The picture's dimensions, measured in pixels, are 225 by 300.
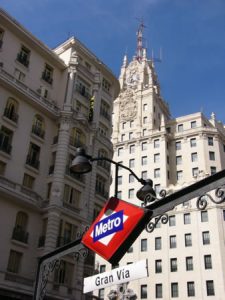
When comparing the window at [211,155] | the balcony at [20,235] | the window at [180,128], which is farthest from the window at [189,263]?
the balcony at [20,235]

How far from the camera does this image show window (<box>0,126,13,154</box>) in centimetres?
3184

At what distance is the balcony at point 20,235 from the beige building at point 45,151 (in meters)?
0.08

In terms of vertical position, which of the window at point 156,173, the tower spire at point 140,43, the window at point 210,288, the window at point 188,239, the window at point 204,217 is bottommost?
the window at point 210,288

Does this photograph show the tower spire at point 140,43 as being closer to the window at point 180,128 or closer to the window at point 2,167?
the window at point 180,128

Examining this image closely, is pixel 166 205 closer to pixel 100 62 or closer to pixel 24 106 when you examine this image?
pixel 24 106

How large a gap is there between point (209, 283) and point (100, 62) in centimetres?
3249

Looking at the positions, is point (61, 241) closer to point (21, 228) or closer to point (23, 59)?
point (21, 228)

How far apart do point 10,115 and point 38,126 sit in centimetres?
334

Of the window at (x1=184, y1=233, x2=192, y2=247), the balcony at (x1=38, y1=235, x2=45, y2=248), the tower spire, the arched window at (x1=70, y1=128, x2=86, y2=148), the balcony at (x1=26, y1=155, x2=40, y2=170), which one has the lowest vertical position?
the balcony at (x1=38, y1=235, x2=45, y2=248)

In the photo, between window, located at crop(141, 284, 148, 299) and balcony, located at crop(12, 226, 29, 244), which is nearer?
balcony, located at crop(12, 226, 29, 244)

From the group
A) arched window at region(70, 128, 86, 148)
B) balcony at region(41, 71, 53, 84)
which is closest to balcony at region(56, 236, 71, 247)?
arched window at region(70, 128, 86, 148)

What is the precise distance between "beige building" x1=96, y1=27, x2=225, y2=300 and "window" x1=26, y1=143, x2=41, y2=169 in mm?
16991

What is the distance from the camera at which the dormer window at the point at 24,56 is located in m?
36.9

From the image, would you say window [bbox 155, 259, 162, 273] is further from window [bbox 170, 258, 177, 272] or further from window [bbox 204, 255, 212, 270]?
window [bbox 204, 255, 212, 270]
